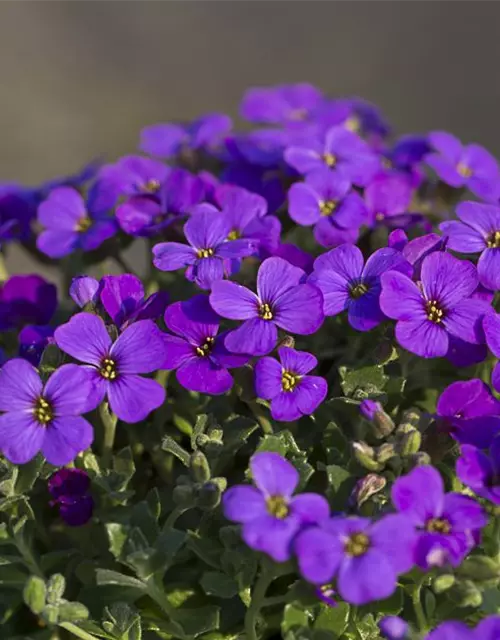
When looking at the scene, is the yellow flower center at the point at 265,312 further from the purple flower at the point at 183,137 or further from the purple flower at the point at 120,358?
the purple flower at the point at 183,137

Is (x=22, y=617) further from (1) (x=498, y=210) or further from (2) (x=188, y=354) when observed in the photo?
(1) (x=498, y=210)

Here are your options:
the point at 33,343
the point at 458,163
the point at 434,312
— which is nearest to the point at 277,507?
the point at 434,312

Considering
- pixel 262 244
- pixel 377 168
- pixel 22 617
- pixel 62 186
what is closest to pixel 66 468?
pixel 22 617

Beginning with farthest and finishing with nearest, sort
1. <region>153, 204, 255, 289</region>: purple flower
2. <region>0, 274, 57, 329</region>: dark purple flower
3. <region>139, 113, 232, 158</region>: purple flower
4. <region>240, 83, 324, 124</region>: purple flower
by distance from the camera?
<region>240, 83, 324, 124</region>: purple flower < <region>139, 113, 232, 158</region>: purple flower < <region>0, 274, 57, 329</region>: dark purple flower < <region>153, 204, 255, 289</region>: purple flower

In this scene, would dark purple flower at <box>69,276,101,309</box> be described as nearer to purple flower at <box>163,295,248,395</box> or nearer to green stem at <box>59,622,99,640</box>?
purple flower at <box>163,295,248,395</box>

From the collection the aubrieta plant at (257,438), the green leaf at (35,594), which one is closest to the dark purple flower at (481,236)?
the aubrieta plant at (257,438)

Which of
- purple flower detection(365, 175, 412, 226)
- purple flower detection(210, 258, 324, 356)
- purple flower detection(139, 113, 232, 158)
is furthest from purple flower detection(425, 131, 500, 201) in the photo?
purple flower detection(210, 258, 324, 356)
